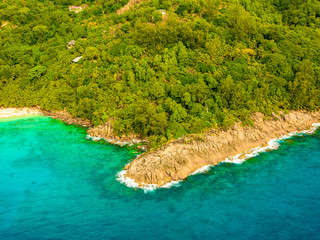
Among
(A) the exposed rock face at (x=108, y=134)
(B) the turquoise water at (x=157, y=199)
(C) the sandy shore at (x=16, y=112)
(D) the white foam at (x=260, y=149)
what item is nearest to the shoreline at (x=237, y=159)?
(D) the white foam at (x=260, y=149)

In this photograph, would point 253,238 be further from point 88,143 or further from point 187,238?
point 88,143

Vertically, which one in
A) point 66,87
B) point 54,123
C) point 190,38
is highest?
point 190,38

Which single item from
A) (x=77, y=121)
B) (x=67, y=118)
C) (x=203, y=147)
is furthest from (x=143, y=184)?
(x=67, y=118)

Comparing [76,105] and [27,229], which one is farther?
[76,105]

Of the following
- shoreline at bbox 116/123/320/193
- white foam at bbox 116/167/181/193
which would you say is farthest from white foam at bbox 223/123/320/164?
white foam at bbox 116/167/181/193

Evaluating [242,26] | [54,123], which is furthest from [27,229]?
[242,26]

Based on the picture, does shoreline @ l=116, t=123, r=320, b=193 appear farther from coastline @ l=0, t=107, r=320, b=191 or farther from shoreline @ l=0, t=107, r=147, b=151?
shoreline @ l=0, t=107, r=147, b=151
